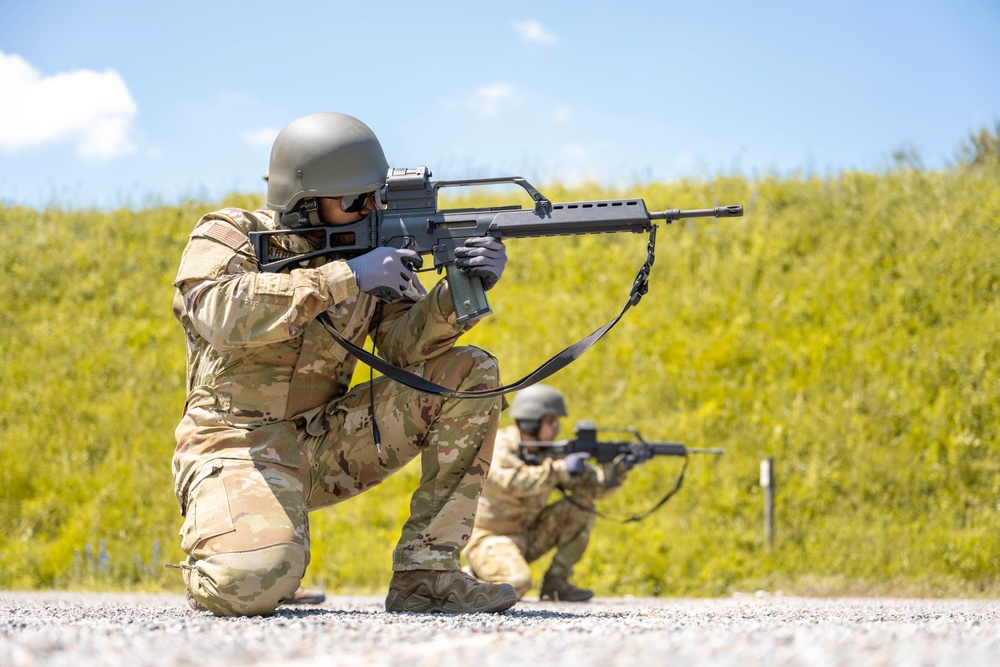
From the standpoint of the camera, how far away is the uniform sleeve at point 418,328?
3.91 m

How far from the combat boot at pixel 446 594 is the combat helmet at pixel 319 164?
1650 millimetres

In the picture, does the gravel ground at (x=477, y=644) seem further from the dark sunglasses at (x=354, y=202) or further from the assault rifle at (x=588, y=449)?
the assault rifle at (x=588, y=449)

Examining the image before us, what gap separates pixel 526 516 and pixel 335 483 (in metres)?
3.13

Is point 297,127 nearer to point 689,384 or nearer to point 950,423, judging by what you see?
point 689,384

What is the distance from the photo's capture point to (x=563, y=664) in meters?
1.89

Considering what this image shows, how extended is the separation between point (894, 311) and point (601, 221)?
688 centimetres

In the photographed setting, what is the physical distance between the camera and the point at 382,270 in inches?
146

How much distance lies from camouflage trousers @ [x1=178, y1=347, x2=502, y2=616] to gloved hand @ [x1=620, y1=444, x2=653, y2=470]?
3.44 meters

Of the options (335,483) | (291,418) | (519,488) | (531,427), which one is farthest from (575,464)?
(291,418)

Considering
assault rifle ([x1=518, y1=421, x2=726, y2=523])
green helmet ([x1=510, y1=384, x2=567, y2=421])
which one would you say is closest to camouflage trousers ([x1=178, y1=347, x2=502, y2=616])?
assault rifle ([x1=518, y1=421, x2=726, y2=523])

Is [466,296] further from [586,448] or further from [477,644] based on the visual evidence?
[586,448]

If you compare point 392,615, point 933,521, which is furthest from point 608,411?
point 392,615

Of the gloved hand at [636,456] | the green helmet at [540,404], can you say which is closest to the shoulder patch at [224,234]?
the green helmet at [540,404]

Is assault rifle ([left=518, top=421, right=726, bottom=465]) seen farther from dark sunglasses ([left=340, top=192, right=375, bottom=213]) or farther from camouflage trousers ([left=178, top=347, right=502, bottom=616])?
dark sunglasses ([left=340, top=192, right=375, bottom=213])
